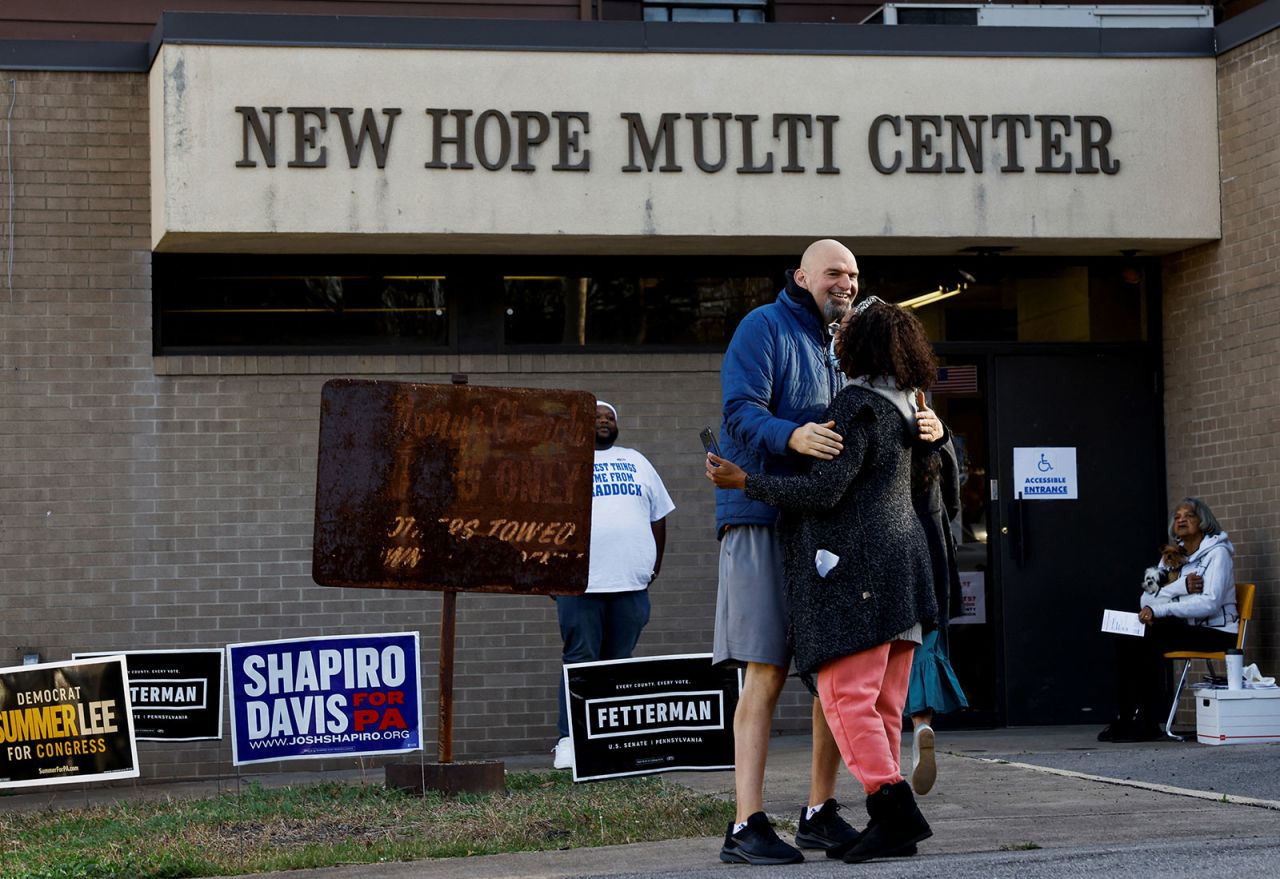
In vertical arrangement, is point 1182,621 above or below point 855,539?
below

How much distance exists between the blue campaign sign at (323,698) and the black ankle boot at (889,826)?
3.00m

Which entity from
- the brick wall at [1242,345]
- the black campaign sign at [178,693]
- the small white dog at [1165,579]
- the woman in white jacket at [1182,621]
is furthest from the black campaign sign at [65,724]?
the brick wall at [1242,345]

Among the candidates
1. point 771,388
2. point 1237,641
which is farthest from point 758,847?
point 1237,641

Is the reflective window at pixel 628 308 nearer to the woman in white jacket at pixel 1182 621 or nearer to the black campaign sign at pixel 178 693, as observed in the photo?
the woman in white jacket at pixel 1182 621

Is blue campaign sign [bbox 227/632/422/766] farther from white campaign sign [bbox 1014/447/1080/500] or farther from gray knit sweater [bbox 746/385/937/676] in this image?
white campaign sign [bbox 1014/447/1080/500]

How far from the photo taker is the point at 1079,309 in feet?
38.8

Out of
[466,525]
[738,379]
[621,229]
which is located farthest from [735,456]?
[621,229]

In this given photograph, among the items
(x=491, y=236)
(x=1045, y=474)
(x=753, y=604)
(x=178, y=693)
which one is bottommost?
(x=178, y=693)

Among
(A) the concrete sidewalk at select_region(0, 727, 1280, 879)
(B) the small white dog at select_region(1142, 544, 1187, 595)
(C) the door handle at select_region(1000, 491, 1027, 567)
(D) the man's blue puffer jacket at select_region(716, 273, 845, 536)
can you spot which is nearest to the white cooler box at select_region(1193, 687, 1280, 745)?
(A) the concrete sidewalk at select_region(0, 727, 1280, 879)

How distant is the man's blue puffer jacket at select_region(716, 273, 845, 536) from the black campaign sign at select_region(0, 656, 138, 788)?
324 centimetres

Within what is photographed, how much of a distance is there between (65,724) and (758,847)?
11.5ft

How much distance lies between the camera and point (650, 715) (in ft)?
25.2

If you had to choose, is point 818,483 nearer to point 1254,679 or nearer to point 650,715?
point 650,715

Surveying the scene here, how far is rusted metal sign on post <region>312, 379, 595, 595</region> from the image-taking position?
24.3ft
